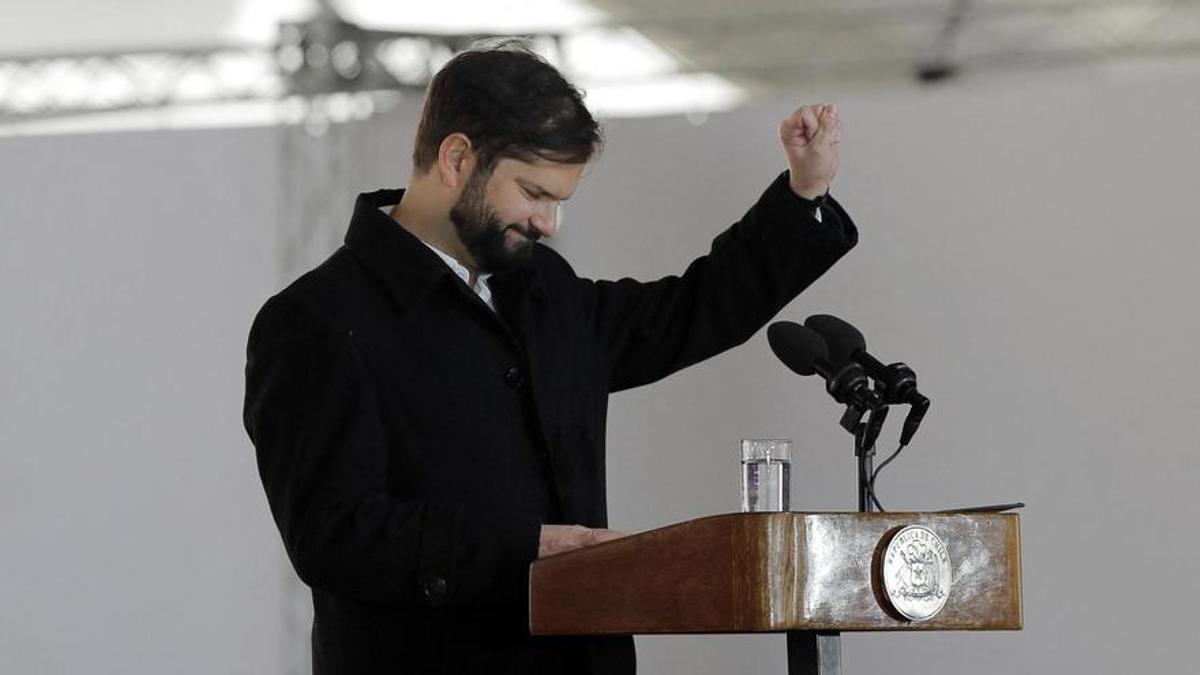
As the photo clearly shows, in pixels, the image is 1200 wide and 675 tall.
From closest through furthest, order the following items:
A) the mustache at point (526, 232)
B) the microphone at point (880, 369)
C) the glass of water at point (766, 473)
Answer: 1. the microphone at point (880, 369)
2. the glass of water at point (766, 473)
3. the mustache at point (526, 232)

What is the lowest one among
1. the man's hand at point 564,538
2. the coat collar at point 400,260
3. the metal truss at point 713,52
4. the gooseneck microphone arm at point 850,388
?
the man's hand at point 564,538

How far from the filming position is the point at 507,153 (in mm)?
2328

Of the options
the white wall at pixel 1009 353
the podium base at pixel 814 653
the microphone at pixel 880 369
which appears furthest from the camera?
the white wall at pixel 1009 353

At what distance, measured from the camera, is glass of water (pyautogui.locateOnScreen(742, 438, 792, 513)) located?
2062 millimetres

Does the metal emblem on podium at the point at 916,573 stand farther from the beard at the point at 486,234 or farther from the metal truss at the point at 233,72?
the metal truss at the point at 233,72

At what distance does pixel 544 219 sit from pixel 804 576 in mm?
804

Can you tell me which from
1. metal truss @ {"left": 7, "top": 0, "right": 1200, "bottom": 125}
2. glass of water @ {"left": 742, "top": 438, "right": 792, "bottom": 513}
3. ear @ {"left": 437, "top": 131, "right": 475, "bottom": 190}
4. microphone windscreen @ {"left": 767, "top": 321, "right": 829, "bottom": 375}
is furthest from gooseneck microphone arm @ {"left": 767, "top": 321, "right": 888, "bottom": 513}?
metal truss @ {"left": 7, "top": 0, "right": 1200, "bottom": 125}

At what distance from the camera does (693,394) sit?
4.20 metres

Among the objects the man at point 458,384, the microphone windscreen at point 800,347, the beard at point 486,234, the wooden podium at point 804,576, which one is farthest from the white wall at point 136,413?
the wooden podium at point 804,576

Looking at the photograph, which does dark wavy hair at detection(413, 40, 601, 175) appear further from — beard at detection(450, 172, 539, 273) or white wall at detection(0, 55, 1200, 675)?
white wall at detection(0, 55, 1200, 675)

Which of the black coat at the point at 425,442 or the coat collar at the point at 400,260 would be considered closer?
the black coat at the point at 425,442

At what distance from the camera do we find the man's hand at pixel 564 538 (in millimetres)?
1976

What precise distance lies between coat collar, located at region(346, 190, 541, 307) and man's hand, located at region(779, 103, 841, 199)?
40cm

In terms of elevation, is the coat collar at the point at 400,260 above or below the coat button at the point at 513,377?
above
